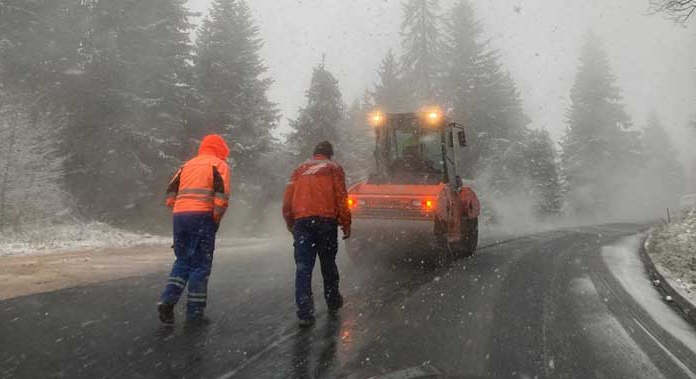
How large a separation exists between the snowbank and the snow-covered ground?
39.3 ft

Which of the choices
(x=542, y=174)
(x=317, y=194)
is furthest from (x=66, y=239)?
(x=542, y=174)

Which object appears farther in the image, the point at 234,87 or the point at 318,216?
the point at 234,87

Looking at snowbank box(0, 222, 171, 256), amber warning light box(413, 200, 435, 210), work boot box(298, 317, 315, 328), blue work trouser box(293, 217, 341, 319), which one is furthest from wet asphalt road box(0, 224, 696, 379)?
snowbank box(0, 222, 171, 256)

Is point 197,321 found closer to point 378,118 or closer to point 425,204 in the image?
point 425,204

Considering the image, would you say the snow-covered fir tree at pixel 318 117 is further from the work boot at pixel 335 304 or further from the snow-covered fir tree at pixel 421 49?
the work boot at pixel 335 304

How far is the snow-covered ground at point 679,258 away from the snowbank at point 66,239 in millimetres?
11992

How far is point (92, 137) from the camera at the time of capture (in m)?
18.0

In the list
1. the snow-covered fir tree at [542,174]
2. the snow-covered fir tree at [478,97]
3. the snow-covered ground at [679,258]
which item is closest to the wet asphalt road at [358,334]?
the snow-covered ground at [679,258]

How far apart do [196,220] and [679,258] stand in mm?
8895

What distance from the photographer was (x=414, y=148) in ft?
34.9

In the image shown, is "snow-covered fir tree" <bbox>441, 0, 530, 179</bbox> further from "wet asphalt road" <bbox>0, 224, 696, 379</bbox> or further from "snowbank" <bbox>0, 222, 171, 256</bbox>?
"wet asphalt road" <bbox>0, 224, 696, 379</bbox>

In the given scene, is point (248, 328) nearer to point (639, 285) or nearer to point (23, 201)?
point (639, 285)

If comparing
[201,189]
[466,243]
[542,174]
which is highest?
[542,174]

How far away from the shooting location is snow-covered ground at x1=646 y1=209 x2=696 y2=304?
7.00 metres
